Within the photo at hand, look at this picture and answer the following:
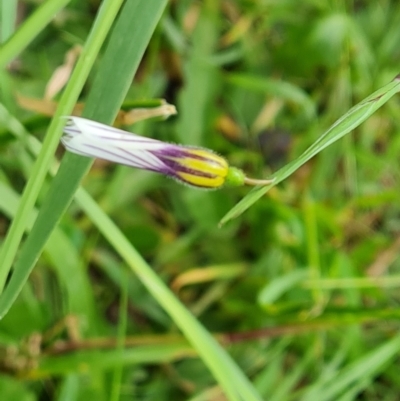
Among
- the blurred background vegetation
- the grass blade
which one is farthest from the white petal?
the blurred background vegetation

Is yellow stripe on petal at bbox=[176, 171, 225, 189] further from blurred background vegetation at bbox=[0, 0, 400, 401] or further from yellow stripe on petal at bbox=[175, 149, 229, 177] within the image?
blurred background vegetation at bbox=[0, 0, 400, 401]

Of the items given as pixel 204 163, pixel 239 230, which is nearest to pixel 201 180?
pixel 204 163

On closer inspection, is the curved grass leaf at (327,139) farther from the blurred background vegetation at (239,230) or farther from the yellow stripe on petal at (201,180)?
the blurred background vegetation at (239,230)

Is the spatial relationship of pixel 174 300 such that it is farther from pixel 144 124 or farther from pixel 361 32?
pixel 361 32

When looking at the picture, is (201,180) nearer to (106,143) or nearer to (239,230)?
(106,143)

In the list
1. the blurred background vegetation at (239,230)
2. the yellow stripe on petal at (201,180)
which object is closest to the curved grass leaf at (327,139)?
the yellow stripe on petal at (201,180)

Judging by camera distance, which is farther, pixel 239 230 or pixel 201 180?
pixel 239 230
